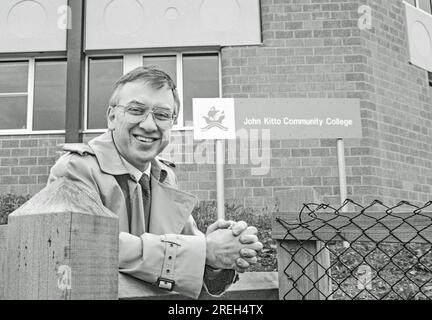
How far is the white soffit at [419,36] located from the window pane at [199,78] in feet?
11.6

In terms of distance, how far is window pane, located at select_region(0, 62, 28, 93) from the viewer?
9.06 metres

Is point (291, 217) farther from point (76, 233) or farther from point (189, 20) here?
point (189, 20)

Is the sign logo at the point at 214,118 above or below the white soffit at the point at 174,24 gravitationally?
below

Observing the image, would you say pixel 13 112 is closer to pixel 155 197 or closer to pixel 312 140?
pixel 312 140

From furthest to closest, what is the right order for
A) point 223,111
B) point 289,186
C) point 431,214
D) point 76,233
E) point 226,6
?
1. point 226,6
2. point 289,186
3. point 223,111
4. point 431,214
5. point 76,233

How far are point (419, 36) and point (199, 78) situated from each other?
4.17m

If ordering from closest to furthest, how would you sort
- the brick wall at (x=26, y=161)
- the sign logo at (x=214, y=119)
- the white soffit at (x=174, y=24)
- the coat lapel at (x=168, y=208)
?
the coat lapel at (x=168, y=208) → the sign logo at (x=214, y=119) → the brick wall at (x=26, y=161) → the white soffit at (x=174, y=24)

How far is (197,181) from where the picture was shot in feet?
26.7

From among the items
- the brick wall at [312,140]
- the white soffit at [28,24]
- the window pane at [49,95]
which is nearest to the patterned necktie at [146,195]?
the brick wall at [312,140]

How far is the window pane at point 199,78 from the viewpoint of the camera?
28.4 feet

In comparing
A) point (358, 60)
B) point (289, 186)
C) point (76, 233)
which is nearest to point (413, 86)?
point (358, 60)

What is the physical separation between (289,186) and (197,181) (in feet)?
4.63

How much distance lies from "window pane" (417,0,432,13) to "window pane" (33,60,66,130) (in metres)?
6.68

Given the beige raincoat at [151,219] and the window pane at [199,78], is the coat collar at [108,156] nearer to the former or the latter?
the beige raincoat at [151,219]
